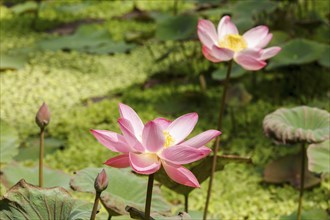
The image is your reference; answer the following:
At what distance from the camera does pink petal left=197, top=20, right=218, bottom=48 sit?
157 centimetres

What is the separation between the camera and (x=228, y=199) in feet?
7.70

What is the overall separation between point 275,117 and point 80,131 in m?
1.28

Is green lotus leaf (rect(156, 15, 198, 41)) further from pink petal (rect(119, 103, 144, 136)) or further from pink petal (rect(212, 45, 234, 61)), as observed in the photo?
pink petal (rect(119, 103, 144, 136))

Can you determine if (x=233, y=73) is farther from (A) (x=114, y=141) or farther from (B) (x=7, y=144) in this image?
(A) (x=114, y=141)

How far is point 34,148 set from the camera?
2658mm

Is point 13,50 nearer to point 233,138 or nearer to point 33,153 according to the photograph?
point 33,153

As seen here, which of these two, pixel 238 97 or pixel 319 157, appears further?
pixel 238 97

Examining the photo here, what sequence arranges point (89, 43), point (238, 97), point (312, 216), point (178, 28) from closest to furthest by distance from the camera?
point (312, 216) → point (238, 97) → point (178, 28) → point (89, 43)

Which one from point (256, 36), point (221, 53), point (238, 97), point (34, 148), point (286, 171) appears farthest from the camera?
point (238, 97)

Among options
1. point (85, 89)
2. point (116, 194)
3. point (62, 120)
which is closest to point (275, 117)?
point (116, 194)

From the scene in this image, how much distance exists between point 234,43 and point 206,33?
73mm

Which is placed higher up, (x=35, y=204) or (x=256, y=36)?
(x=256, y=36)

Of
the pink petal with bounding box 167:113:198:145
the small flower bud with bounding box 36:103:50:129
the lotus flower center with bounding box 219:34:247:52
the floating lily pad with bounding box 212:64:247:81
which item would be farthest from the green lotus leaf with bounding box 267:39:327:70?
the pink petal with bounding box 167:113:198:145

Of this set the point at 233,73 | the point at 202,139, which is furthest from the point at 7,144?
the point at 233,73
